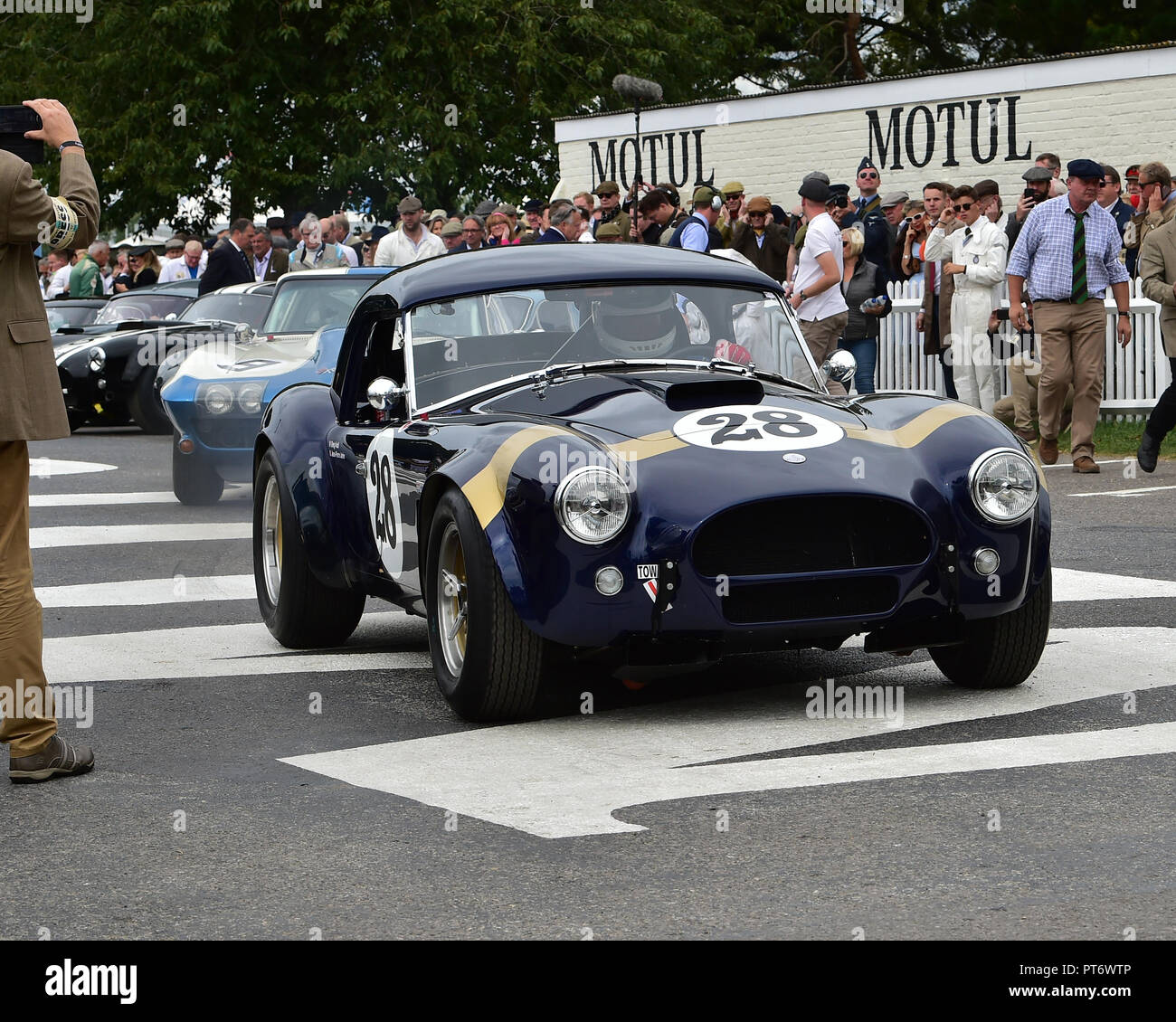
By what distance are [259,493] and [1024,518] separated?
11.8ft

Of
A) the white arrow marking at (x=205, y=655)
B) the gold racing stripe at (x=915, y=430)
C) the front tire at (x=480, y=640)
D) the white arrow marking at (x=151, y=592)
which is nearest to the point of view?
the front tire at (x=480, y=640)

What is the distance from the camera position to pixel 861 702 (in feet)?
21.7

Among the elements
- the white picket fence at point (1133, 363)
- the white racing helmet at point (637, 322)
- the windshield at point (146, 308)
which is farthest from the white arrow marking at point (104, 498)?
the windshield at point (146, 308)

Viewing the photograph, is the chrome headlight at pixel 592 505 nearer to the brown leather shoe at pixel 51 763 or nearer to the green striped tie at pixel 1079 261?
the brown leather shoe at pixel 51 763

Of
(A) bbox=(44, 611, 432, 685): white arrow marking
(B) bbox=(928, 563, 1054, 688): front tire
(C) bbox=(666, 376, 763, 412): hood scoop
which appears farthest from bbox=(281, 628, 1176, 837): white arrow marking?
(A) bbox=(44, 611, 432, 685): white arrow marking

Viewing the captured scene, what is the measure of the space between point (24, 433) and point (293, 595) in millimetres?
2451

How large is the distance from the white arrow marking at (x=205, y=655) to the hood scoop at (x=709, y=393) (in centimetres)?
173

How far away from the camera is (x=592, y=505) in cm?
618

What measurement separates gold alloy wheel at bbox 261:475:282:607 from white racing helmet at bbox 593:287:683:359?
5.80 feet

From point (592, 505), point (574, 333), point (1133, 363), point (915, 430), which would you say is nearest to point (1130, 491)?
point (1133, 363)

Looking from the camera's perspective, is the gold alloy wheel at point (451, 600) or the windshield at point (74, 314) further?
the windshield at point (74, 314)

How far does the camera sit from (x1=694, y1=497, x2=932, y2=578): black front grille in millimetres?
6254

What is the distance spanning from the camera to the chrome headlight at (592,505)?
616 centimetres

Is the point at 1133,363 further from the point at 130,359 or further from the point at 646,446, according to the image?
the point at 646,446
